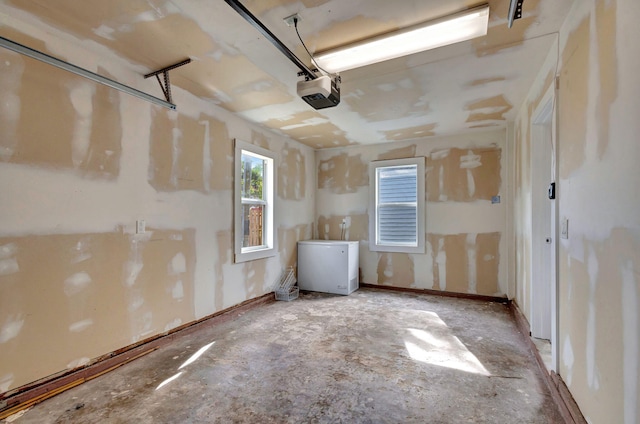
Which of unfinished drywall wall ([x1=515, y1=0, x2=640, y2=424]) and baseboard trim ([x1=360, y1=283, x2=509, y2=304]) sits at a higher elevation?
unfinished drywall wall ([x1=515, y1=0, x2=640, y2=424])

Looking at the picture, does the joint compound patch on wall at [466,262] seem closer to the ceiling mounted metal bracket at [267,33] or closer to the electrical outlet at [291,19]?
the ceiling mounted metal bracket at [267,33]

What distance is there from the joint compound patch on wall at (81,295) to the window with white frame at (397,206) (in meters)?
3.23

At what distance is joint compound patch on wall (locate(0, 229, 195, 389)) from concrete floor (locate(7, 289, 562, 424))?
0.26 metres

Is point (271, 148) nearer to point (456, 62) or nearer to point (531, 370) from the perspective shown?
point (456, 62)

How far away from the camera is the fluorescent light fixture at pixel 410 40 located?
1838mm

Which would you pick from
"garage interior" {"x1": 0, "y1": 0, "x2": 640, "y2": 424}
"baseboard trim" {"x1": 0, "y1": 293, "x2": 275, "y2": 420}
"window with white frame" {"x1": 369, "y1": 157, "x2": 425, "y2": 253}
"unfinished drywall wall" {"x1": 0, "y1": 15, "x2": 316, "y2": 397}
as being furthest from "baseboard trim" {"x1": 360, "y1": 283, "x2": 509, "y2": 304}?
"baseboard trim" {"x1": 0, "y1": 293, "x2": 275, "y2": 420}

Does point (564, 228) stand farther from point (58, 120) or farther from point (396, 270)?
point (58, 120)

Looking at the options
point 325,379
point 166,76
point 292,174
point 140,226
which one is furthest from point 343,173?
point 325,379

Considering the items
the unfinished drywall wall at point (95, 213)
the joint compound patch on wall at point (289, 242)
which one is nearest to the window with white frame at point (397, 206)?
the joint compound patch on wall at point (289, 242)

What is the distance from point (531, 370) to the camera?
2.29 m

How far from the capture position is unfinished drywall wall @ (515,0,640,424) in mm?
1158

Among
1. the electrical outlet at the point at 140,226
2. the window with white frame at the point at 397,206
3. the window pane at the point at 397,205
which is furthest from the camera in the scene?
the window pane at the point at 397,205

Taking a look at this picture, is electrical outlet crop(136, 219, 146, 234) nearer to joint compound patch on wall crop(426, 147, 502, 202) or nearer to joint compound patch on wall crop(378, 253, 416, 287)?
joint compound patch on wall crop(378, 253, 416, 287)

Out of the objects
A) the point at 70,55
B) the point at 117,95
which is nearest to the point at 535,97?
the point at 117,95
